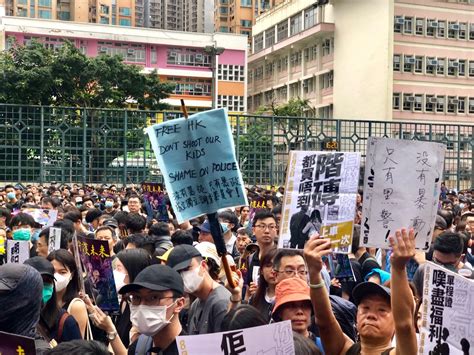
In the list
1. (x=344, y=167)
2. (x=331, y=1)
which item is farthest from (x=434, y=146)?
(x=331, y=1)

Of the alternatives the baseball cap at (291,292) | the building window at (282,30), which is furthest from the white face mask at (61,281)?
the building window at (282,30)

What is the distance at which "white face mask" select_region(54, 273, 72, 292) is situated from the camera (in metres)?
5.32

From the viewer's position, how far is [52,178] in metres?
26.9

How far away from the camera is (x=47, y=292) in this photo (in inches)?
188

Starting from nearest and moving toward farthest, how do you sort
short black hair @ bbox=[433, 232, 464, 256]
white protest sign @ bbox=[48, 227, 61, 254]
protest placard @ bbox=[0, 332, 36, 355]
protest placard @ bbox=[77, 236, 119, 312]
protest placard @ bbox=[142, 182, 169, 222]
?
protest placard @ bbox=[0, 332, 36, 355] < protest placard @ bbox=[77, 236, 119, 312] < short black hair @ bbox=[433, 232, 464, 256] < white protest sign @ bbox=[48, 227, 61, 254] < protest placard @ bbox=[142, 182, 169, 222]

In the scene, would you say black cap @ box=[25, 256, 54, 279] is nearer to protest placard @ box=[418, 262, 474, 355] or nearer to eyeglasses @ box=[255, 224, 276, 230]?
protest placard @ box=[418, 262, 474, 355]

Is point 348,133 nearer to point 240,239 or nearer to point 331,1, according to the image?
point 240,239

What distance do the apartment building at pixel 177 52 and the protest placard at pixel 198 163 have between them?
181 feet

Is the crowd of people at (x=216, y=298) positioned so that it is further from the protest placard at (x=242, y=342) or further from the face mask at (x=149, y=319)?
the protest placard at (x=242, y=342)

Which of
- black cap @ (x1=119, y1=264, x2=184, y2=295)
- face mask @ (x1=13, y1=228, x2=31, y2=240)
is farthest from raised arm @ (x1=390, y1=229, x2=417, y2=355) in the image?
face mask @ (x1=13, y1=228, x2=31, y2=240)

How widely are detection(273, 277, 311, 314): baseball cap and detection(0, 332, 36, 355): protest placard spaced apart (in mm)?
1766

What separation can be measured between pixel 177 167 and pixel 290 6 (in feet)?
181

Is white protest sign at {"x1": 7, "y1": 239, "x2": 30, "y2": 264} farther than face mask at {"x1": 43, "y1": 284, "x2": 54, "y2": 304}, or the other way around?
white protest sign at {"x1": 7, "y1": 239, "x2": 30, "y2": 264}

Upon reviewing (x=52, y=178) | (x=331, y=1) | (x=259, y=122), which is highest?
(x=331, y=1)
